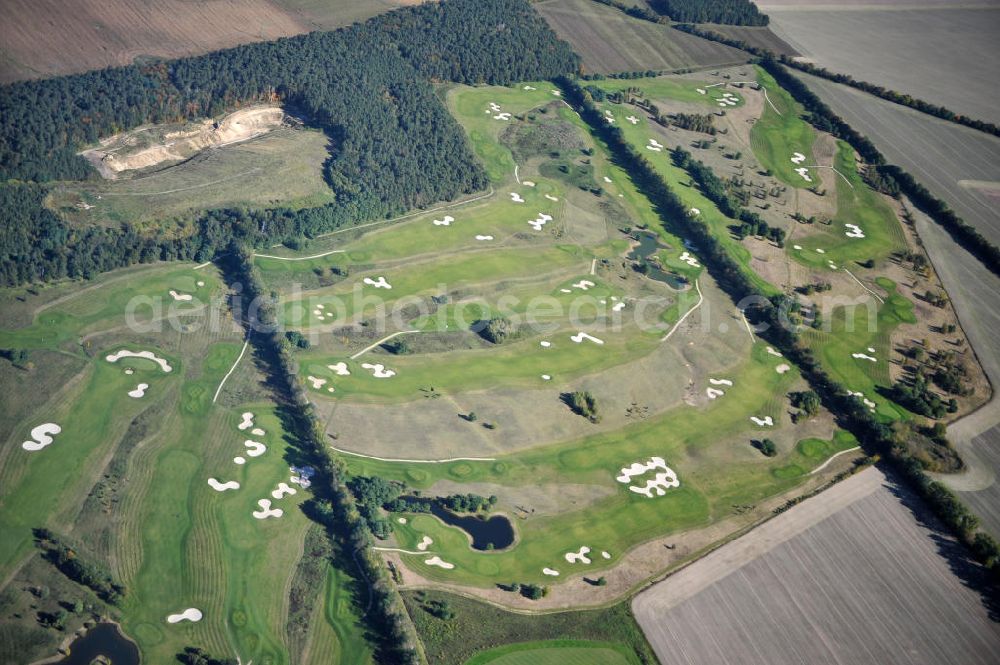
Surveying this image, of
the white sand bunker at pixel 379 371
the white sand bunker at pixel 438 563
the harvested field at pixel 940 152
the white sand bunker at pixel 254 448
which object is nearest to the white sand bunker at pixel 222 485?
the white sand bunker at pixel 254 448

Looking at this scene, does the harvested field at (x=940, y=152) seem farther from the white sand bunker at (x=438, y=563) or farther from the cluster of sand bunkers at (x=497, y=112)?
the white sand bunker at (x=438, y=563)

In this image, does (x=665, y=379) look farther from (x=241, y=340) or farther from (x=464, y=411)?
(x=241, y=340)

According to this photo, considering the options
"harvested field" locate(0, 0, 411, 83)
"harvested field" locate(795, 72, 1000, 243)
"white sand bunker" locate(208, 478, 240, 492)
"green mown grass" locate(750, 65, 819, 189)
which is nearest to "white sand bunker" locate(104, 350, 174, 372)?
"white sand bunker" locate(208, 478, 240, 492)

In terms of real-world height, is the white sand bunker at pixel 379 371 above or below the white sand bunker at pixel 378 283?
below

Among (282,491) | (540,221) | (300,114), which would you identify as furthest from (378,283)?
(300,114)

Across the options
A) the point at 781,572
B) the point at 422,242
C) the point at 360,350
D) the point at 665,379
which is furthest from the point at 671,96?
the point at 781,572

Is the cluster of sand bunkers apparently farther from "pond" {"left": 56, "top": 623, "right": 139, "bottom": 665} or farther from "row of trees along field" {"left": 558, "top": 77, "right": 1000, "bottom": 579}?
"pond" {"left": 56, "top": 623, "right": 139, "bottom": 665}

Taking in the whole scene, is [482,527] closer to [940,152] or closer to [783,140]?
[783,140]
